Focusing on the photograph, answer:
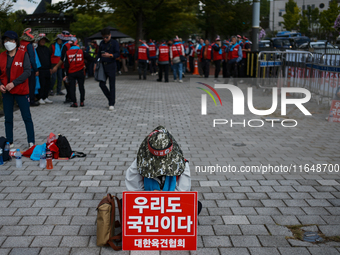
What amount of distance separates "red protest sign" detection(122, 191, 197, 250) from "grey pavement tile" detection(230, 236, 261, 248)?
48cm

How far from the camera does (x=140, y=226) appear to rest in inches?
137

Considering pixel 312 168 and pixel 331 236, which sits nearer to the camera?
pixel 331 236

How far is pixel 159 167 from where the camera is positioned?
348 cm

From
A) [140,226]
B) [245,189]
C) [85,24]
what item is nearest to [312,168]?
[245,189]

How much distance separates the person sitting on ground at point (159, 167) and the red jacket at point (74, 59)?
26.0ft

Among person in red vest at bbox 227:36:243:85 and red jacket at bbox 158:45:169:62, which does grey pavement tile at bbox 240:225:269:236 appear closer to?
person in red vest at bbox 227:36:243:85

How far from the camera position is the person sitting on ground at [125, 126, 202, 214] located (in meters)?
3.40

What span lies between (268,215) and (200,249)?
3.66 feet

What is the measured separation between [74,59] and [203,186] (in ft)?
22.9

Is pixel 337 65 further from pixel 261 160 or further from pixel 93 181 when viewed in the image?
pixel 93 181

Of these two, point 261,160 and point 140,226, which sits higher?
point 140,226

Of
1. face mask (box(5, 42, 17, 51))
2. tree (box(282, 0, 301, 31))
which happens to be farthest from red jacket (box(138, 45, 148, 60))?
tree (box(282, 0, 301, 31))

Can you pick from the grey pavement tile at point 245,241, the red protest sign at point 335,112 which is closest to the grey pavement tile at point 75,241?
the grey pavement tile at point 245,241

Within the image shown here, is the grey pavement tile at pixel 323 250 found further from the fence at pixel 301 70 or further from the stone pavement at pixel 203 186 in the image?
the fence at pixel 301 70
